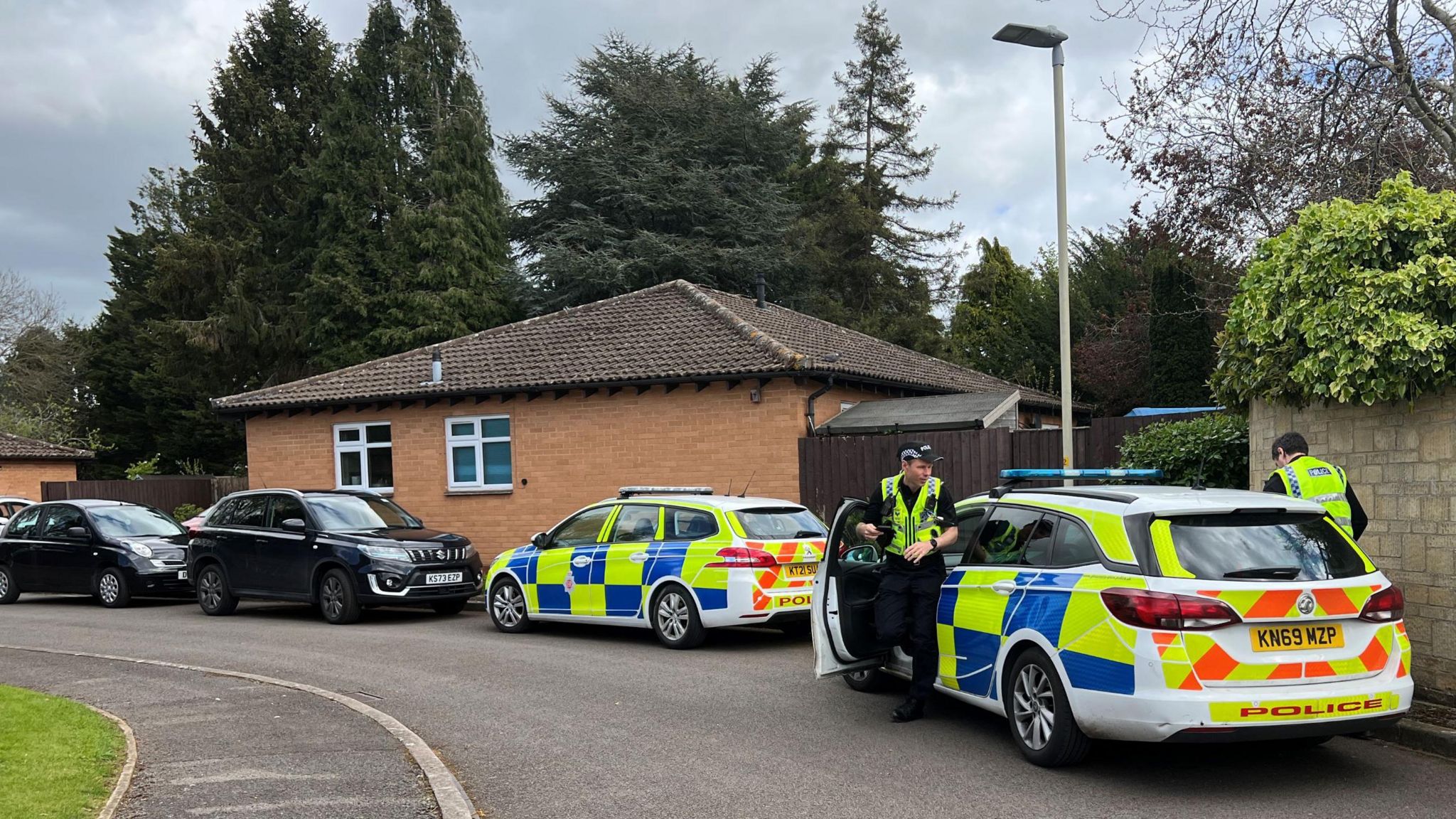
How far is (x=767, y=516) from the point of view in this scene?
1180 cm

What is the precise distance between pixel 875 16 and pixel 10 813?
45197 mm

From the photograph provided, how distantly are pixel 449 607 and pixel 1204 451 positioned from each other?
9.54 metres

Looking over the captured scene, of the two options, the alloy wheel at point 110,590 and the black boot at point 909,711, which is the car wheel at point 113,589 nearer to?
the alloy wheel at point 110,590

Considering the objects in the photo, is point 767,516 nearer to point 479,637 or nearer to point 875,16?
point 479,637

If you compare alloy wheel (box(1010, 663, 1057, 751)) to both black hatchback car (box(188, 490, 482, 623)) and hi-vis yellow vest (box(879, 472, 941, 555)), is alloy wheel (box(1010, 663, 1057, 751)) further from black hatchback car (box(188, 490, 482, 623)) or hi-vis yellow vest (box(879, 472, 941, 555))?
black hatchback car (box(188, 490, 482, 623))

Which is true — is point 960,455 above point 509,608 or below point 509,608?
above

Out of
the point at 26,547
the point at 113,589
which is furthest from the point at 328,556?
the point at 26,547

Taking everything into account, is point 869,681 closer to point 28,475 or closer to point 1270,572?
point 1270,572

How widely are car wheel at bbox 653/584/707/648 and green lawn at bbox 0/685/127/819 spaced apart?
5.08 metres

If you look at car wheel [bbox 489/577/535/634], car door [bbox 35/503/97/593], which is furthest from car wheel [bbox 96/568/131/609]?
car wheel [bbox 489/577/535/634]

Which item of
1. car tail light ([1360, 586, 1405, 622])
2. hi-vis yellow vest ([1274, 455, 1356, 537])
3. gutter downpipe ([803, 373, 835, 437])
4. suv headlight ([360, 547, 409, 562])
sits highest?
gutter downpipe ([803, 373, 835, 437])

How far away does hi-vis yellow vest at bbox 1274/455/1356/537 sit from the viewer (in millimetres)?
7652

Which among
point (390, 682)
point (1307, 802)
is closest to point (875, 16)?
point (390, 682)

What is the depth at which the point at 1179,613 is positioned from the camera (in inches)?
229
